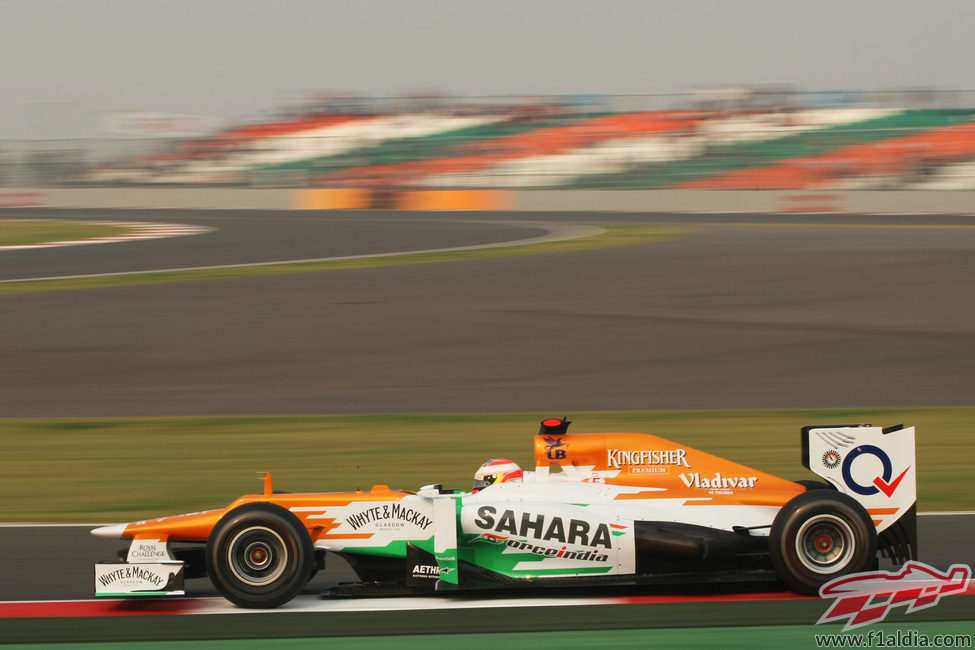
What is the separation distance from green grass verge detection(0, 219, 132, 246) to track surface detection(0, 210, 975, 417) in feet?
17.1

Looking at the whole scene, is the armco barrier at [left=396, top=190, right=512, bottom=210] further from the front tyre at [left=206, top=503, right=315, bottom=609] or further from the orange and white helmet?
the front tyre at [left=206, top=503, right=315, bottom=609]

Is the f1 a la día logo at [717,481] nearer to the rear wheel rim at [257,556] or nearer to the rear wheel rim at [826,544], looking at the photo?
the rear wheel rim at [826,544]

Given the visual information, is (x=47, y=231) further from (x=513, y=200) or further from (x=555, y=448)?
(x=555, y=448)

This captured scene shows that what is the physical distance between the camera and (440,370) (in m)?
11.2

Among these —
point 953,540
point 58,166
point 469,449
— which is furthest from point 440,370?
point 58,166

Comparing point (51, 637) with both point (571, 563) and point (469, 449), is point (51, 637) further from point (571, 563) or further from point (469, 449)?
point (469, 449)

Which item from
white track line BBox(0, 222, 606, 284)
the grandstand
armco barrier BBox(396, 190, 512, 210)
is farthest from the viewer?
the grandstand

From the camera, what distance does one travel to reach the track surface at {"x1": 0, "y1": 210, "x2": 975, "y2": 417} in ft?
33.8

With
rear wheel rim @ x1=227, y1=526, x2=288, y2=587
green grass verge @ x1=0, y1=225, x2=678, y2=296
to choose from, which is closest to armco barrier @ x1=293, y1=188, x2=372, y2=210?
green grass verge @ x1=0, y1=225, x2=678, y2=296

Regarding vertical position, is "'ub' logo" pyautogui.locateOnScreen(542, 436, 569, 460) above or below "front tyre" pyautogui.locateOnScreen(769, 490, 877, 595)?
above

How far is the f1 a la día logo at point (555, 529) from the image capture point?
4570 mm

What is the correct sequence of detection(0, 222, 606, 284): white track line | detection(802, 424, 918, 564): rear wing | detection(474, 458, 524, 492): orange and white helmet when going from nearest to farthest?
detection(802, 424, 918, 564): rear wing → detection(474, 458, 524, 492): orange and white helmet → detection(0, 222, 606, 284): white track line

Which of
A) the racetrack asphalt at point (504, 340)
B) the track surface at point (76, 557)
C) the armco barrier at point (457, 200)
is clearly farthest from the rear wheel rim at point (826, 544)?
the armco barrier at point (457, 200)

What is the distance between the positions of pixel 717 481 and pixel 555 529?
707mm
